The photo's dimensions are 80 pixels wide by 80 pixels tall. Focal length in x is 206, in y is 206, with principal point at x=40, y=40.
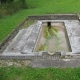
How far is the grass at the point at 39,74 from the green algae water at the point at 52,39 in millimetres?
2413

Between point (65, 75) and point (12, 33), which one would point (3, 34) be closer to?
point (12, 33)

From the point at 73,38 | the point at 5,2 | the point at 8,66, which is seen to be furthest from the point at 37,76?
the point at 5,2

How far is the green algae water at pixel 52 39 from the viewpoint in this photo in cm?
974

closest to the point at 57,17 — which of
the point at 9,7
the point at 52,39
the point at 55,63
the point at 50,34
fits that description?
the point at 50,34

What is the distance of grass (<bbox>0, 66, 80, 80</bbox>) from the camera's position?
264 inches

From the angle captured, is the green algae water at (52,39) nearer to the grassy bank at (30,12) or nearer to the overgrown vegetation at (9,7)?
the grassy bank at (30,12)

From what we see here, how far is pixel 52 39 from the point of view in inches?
436

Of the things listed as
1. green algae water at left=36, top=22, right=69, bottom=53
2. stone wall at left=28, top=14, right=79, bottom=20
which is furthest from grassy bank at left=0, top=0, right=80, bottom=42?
green algae water at left=36, top=22, right=69, bottom=53

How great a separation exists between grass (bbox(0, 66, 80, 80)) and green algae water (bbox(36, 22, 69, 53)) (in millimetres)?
2413

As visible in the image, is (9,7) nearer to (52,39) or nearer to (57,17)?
(57,17)

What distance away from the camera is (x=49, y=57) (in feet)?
26.1

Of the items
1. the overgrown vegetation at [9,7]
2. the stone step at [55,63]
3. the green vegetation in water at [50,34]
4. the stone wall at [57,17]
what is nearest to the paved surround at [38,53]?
the stone step at [55,63]

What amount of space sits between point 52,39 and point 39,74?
443 cm

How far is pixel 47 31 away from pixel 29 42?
2.79 metres
